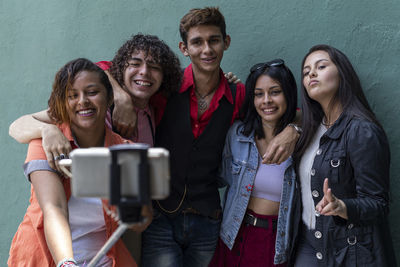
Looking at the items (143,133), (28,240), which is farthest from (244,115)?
(28,240)

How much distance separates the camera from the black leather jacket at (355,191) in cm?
194

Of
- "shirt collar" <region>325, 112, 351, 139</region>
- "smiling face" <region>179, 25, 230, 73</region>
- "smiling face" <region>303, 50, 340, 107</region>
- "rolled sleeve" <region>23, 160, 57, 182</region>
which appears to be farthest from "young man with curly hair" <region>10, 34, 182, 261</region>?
"shirt collar" <region>325, 112, 351, 139</region>

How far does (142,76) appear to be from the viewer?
2348mm

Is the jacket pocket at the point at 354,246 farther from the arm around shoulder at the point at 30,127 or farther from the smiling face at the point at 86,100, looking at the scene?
the arm around shoulder at the point at 30,127

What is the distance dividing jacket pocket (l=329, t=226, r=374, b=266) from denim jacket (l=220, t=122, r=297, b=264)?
330 mm

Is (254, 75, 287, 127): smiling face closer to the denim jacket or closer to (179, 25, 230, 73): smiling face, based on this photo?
the denim jacket

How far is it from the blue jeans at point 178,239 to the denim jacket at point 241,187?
4.3 inches

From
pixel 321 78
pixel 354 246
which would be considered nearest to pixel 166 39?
pixel 321 78

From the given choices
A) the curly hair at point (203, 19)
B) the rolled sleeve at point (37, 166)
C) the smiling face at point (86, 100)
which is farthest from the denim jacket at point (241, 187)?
the rolled sleeve at point (37, 166)

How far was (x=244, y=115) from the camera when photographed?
257cm

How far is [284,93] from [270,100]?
0.34 feet

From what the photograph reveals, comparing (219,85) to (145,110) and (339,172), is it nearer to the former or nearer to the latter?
(145,110)

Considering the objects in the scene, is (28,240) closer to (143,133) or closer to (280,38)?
(143,133)

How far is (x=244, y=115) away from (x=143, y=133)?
68 centimetres
